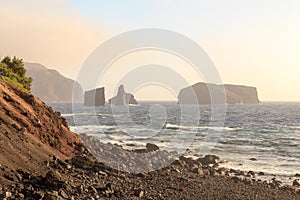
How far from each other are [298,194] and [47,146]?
1689 centimetres

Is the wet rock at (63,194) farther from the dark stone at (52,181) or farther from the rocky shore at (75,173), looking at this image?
the dark stone at (52,181)

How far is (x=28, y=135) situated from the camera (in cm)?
2098

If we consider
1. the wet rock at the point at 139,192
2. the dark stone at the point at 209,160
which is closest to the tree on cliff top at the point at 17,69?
the dark stone at the point at 209,160

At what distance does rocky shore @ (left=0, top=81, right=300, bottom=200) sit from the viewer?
591 inches

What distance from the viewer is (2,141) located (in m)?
17.5

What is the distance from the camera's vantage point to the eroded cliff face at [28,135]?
17.1m

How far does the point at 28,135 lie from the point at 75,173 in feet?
14.5

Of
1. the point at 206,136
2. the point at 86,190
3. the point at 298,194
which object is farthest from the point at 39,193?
the point at 206,136

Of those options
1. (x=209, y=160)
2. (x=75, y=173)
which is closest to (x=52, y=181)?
(x=75, y=173)

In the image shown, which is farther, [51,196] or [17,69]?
[17,69]

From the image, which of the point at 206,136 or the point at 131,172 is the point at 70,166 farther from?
the point at 206,136

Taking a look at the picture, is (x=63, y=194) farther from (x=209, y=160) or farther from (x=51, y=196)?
(x=209, y=160)

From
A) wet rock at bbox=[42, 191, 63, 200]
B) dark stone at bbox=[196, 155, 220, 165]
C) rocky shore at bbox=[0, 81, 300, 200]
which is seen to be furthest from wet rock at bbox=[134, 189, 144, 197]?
dark stone at bbox=[196, 155, 220, 165]

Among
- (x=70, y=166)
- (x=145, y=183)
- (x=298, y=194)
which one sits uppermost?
(x=70, y=166)
